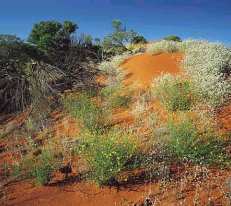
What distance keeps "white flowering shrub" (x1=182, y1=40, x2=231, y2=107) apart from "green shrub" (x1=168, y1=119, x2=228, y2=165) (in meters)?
1.96

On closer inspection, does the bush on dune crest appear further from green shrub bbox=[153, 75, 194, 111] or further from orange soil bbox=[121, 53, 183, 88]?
orange soil bbox=[121, 53, 183, 88]

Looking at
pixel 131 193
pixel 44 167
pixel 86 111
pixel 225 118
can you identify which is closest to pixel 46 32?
pixel 86 111

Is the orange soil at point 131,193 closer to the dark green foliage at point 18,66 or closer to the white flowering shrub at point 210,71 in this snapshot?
the dark green foliage at point 18,66

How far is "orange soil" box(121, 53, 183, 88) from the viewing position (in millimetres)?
15523

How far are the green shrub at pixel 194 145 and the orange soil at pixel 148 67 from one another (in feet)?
17.3

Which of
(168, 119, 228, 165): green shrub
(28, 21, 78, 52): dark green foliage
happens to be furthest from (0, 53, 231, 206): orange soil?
(28, 21, 78, 52): dark green foliage

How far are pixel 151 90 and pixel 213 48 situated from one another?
14.5 feet

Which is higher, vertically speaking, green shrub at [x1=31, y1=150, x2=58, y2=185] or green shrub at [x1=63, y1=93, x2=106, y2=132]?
green shrub at [x1=63, y1=93, x2=106, y2=132]

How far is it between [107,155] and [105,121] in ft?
11.9

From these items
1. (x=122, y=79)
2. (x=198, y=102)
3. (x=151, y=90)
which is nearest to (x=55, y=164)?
(x=198, y=102)

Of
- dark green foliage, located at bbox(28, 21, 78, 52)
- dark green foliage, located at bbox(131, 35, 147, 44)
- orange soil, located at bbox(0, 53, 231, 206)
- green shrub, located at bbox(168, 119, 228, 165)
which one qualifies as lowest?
orange soil, located at bbox(0, 53, 231, 206)

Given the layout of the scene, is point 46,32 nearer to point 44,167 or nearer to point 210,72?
point 210,72

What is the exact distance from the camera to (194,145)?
9297mm

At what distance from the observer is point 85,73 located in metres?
7.77
